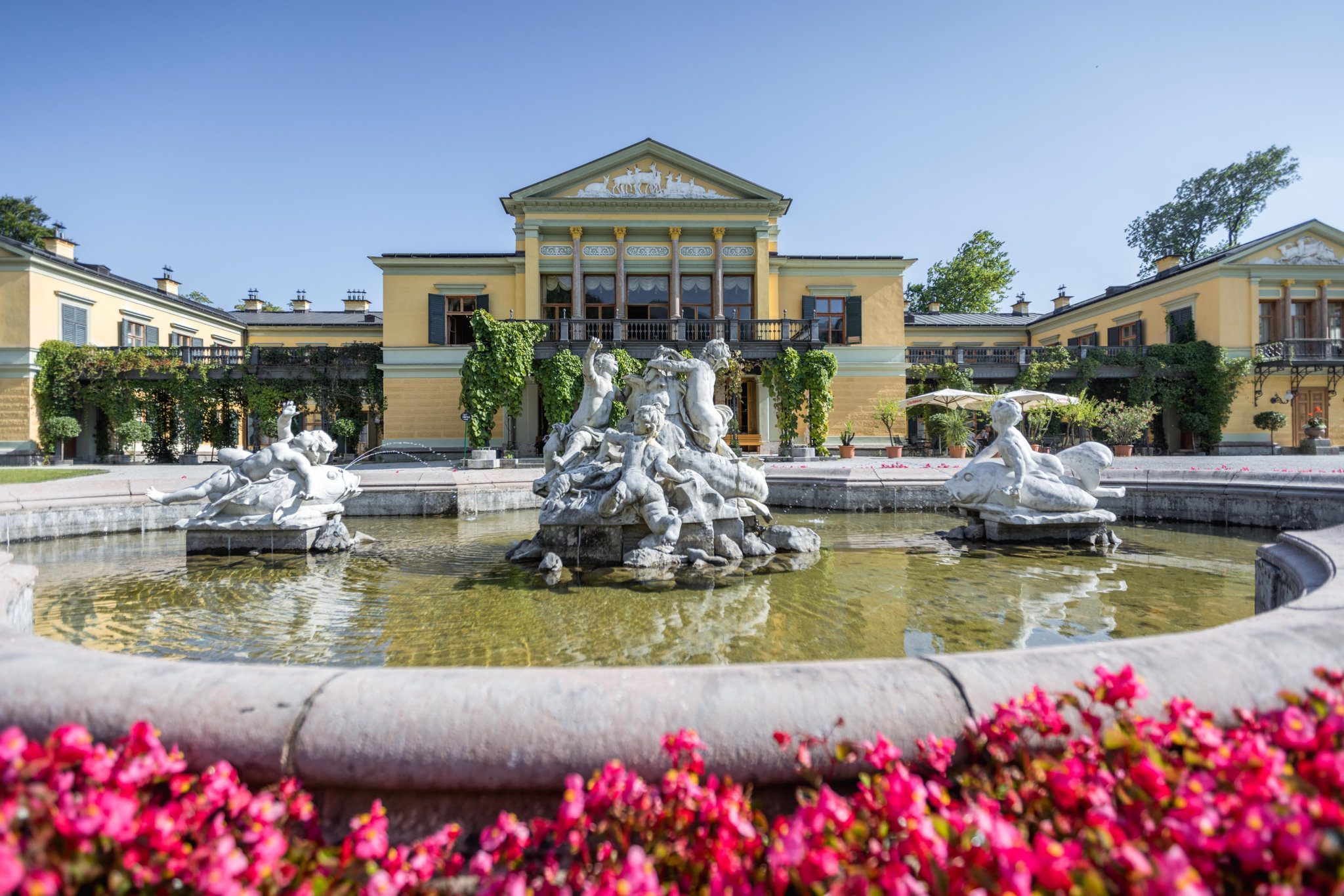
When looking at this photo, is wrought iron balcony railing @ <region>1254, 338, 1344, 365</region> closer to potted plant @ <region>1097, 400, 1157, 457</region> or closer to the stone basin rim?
potted plant @ <region>1097, 400, 1157, 457</region>

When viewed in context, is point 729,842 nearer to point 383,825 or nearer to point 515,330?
point 383,825

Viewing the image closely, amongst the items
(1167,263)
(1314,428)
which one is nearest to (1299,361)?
(1314,428)

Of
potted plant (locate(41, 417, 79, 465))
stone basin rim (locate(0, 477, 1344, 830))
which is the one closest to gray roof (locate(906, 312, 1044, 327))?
stone basin rim (locate(0, 477, 1344, 830))

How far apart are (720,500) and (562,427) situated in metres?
2.68

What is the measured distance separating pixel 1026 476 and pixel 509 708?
5984mm

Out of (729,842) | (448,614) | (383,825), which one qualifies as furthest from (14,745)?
(448,614)

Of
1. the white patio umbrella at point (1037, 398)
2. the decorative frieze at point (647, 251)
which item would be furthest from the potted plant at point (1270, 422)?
the decorative frieze at point (647, 251)

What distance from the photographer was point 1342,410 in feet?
83.6

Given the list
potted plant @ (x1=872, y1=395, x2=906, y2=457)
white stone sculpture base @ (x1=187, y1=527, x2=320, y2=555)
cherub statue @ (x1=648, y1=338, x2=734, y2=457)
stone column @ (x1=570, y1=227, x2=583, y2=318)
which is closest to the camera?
white stone sculpture base @ (x1=187, y1=527, x2=320, y2=555)

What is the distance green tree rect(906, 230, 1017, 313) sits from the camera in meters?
39.2

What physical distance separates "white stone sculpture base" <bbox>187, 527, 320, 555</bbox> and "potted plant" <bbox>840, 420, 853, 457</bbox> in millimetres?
18129

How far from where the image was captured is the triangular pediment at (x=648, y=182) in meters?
24.3

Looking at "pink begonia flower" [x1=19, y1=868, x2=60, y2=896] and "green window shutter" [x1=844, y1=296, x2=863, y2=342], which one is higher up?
"green window shutter" [x1=844, y1=296, x2=863, y2=342]

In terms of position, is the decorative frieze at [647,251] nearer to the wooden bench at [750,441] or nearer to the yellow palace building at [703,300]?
the yellow palace building at [703,300]
